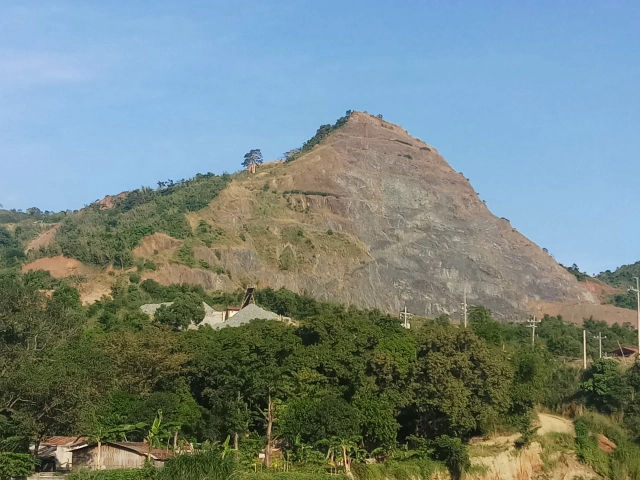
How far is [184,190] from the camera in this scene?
118 m

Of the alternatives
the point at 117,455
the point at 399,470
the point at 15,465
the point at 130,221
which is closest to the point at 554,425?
the point at 399,470

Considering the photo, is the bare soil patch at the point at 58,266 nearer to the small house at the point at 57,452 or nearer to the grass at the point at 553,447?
the small house at the point at 57,452

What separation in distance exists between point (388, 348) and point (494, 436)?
22.1ft

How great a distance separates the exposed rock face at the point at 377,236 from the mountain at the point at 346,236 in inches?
6.7

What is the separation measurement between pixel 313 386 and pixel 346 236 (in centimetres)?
6942

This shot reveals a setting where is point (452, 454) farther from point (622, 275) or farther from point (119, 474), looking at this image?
point (622, 275)

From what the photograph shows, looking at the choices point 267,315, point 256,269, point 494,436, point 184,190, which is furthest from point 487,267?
point 494,436

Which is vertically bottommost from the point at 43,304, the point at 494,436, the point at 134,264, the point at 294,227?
the point at 494,436

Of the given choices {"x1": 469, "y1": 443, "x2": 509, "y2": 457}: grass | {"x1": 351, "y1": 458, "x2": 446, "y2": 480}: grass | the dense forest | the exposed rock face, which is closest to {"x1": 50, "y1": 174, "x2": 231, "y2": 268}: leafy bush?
the exposed rock face

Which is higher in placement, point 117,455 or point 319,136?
point 319,136

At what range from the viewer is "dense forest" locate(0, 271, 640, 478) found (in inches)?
1451

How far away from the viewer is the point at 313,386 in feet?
130

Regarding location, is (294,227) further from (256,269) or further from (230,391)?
(230,391)

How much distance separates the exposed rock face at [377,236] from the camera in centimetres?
9906
